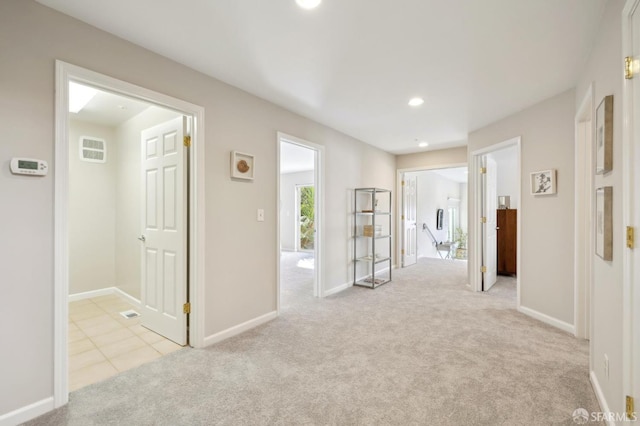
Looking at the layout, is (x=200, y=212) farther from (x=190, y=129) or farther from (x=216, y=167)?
(x=190, y=129)

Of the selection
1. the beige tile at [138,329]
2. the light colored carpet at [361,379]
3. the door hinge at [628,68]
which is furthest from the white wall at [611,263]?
the beige tile at [138,329]

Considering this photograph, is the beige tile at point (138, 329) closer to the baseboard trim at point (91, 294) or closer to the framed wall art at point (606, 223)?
the baseboard trim at point (91, 294)

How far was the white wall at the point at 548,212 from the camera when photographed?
291cm

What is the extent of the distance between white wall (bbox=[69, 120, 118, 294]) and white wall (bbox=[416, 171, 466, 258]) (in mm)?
6895

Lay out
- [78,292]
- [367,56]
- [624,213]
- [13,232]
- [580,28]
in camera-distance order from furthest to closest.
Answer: [78,292] → [367,56] → [580,28] → [13,232] → [624,213]

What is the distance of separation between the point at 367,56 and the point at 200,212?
1913 mm

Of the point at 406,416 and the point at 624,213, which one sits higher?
the point at 624,213

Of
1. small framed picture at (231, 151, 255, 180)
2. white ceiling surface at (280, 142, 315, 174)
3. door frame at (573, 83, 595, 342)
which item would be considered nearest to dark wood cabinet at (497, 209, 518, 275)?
door frame at (573, 83, 595, 342)

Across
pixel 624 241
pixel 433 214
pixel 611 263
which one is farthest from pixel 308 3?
pixel 433 214

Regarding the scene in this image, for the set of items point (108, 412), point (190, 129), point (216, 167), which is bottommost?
point (108, 412)

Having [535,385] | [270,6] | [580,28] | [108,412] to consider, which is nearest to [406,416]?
Result: [535,385]

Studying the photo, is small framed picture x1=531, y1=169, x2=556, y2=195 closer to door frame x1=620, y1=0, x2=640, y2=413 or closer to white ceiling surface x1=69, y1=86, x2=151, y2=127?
door frame x1=620, y1=0, x2=640, y2=413

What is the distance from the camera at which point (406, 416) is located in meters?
1.66

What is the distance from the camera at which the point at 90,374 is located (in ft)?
6.99
